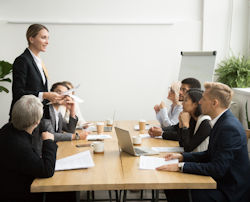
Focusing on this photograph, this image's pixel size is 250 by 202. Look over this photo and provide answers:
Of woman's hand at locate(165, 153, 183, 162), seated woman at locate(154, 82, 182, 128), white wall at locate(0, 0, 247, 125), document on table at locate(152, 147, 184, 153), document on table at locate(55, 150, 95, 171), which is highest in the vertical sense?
white wall at locate(0, 0, 247, 125)

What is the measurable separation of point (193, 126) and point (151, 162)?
678 mm

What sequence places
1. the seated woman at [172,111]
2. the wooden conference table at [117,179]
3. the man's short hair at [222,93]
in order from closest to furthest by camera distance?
the wooden conference table at [117,179]
the man's short hair at [222,93]
the seated woman at [172,111]

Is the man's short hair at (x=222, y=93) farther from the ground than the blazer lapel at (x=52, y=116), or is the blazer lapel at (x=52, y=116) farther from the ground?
the man's short hair at (x=222, y=93)

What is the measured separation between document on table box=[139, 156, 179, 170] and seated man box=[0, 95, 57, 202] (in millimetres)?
545

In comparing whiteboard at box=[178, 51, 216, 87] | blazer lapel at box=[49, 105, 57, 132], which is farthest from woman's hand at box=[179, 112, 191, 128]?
whiteboard at box=[178, 51, 216, 87]

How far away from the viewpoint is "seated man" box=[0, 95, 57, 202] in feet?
6.36

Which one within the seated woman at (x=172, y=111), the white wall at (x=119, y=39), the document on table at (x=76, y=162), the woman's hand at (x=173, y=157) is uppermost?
the white wall at (x=119, y=39)

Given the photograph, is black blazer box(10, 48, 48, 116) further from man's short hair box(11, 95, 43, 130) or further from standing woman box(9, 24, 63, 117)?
man's short hair box(11, 95, 43, 130)

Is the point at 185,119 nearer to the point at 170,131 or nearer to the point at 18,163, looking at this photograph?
the point at 170,131

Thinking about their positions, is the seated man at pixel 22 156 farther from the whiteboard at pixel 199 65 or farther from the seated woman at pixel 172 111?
the whiteboard at pixel 199 65

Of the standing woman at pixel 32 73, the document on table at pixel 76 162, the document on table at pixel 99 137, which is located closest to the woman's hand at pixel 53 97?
the standing woman at pixel 32 73

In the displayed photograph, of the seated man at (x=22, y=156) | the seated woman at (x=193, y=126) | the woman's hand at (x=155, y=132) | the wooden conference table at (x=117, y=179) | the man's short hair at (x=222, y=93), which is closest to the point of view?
the wooden conference table at (x=117, y=179)

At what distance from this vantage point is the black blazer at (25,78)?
10.3 feet

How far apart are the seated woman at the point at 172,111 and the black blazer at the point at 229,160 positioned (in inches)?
47.8
